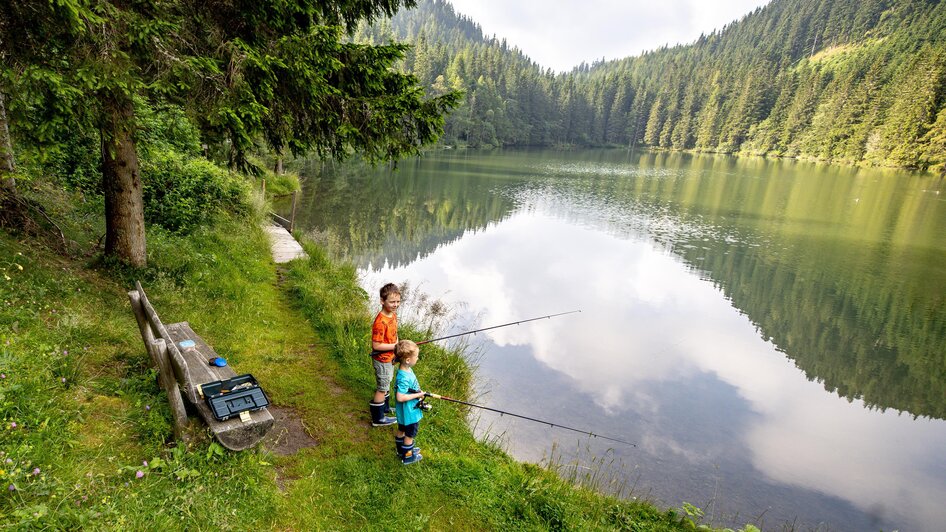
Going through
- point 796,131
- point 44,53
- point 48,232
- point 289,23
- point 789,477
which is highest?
point 796,131

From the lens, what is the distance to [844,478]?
744cm

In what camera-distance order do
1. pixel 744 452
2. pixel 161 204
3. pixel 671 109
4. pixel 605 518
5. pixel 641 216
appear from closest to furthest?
1. pixel 605 518
2. pixel 744 452
3. pixel 161 204
4. pixel 641 216
5. pixel 671 109

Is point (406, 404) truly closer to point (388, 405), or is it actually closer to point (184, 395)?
point (388, 405)

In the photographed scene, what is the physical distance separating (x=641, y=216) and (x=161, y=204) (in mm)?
26042

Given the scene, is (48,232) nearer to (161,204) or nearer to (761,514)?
(161,204)

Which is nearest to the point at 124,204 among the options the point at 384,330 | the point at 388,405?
the point at 384,330

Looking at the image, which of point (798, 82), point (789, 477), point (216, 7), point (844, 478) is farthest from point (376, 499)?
point (798, 82)

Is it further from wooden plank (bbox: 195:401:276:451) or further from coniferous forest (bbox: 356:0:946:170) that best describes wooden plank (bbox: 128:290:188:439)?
coniferous forest (bbox: 356:0:946:170)

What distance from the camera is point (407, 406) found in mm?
4520

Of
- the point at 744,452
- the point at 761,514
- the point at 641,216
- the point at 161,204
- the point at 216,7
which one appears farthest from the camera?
the point at 641,216

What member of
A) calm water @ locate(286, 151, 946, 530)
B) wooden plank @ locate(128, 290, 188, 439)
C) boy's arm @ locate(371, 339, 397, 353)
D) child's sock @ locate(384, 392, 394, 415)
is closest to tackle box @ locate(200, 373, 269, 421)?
wooden plank @ locate(128, 290, 188, 439)

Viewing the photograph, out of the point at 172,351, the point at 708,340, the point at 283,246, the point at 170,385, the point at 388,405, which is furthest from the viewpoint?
the point at 283,246

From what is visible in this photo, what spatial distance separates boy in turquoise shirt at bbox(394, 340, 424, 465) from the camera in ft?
14.7

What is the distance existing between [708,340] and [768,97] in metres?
120
